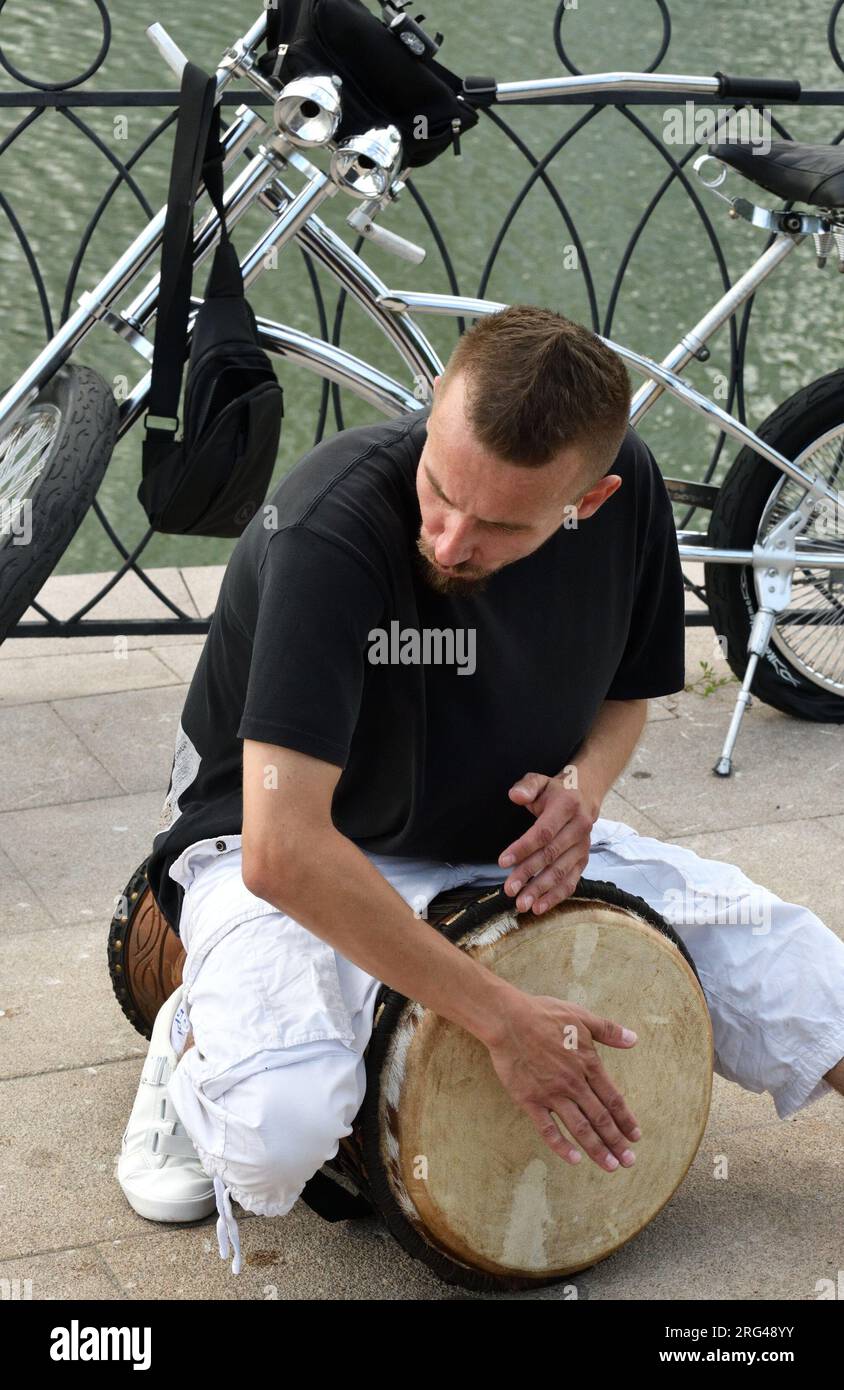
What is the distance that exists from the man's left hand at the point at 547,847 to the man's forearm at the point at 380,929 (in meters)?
0.16

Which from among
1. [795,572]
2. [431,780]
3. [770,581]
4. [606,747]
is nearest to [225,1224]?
[431,780]

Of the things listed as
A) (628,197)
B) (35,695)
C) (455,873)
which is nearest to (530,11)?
(628,197)

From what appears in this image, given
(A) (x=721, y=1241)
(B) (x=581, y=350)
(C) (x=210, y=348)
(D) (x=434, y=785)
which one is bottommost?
(A) (x=721, y=1241)

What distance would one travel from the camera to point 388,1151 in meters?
2.18

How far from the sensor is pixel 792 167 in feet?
12.0

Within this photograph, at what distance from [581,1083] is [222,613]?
31.9 inches

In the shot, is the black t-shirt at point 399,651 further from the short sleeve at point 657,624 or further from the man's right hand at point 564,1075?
the man's right hand at point 564,1075

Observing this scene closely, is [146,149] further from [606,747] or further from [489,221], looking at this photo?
[489,221]

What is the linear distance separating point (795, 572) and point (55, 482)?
1.94 meters

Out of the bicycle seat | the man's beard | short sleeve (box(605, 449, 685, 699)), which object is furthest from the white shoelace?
the bicycle seat

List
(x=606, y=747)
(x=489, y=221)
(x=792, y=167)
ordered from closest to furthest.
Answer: (x=606, y=747), (x=792, y=167), (x=489, y=221)

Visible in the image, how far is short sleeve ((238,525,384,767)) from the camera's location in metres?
2.03

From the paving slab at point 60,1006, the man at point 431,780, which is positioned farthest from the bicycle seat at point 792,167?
the paving slab at point 60,1006
